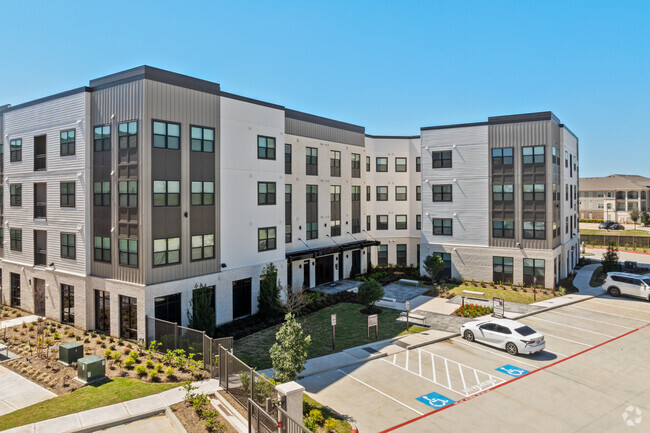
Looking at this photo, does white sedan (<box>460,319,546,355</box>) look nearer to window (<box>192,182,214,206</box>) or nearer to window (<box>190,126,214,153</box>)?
window (<box>192,182,214,206</box>)

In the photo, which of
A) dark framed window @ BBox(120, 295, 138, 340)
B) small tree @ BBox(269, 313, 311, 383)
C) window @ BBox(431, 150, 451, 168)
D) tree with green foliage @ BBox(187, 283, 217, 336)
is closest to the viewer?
small tree @ BBox(269, 313, 311, 383)

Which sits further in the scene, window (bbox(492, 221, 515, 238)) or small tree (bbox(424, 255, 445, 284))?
small tree (bbox(424, 255, 445, 284))

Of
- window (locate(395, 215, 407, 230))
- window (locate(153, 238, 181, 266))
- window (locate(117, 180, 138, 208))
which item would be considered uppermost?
window (locate(117, 180, 138, 208))

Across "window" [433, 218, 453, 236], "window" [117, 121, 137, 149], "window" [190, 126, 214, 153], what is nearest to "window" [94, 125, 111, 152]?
"window" [117, 121, 137, 149]

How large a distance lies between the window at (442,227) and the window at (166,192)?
25388 millimetres

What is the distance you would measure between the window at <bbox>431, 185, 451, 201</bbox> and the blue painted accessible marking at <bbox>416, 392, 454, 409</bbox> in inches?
1025

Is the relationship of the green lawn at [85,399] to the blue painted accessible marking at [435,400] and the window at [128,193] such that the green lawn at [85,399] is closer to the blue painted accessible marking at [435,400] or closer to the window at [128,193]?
the window at [128,193]

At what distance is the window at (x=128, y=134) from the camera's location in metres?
22.4

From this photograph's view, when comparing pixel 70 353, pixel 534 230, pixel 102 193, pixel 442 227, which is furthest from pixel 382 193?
pixel 70 353

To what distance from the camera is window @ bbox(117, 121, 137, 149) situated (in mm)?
22391

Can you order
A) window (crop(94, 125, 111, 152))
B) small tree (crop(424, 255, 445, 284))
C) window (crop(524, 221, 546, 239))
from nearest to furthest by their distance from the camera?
window (crop(94, 125, 111, 152))
window (crop(524, 221, 546, 239))
small tree (crop(424, 255, 445, 284))

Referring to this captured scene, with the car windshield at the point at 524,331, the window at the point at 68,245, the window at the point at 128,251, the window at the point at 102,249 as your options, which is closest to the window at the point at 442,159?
the car windshield at the point at 524,331

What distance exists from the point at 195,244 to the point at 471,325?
16.2m

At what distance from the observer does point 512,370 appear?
19.1 metres
